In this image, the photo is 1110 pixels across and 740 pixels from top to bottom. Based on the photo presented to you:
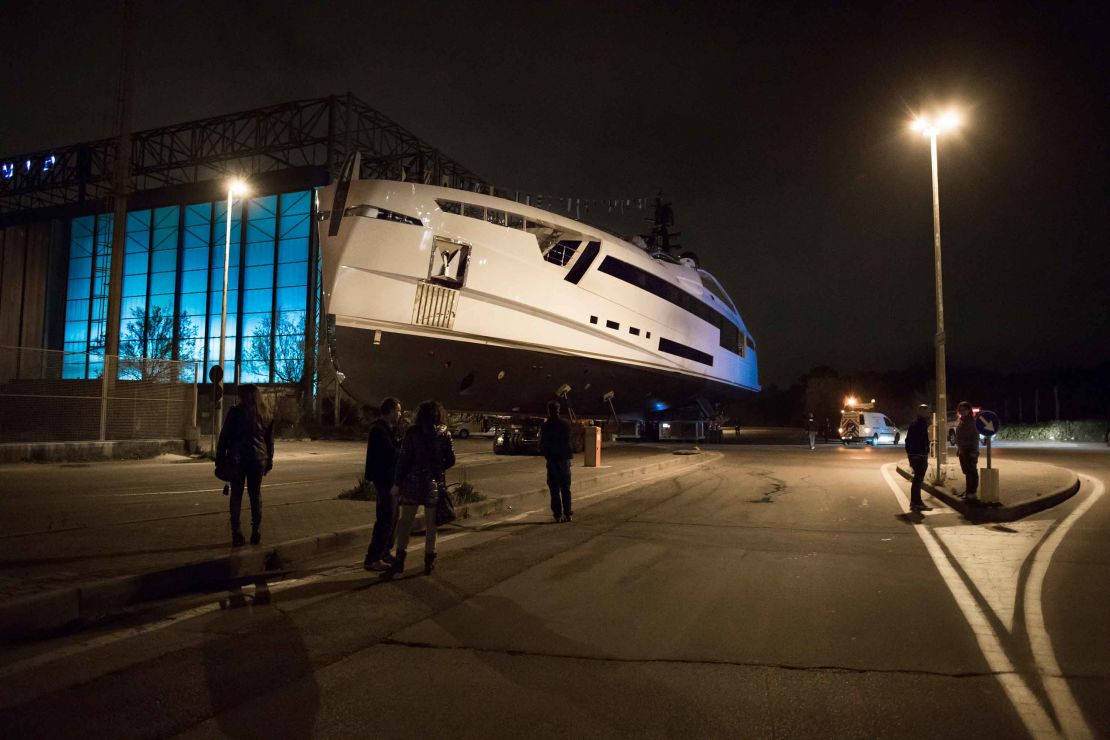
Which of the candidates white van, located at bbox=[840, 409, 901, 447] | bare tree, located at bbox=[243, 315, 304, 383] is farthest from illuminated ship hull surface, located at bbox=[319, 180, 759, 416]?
bare tree, located at bbox=[243, 315, 304, 383]

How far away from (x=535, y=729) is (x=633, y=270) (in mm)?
31770

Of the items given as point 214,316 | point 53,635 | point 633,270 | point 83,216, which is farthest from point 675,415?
point 83,216

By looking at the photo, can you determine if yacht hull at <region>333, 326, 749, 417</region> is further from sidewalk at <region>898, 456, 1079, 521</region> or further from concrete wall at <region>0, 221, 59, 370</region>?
concrete wall at <region>0, 221, 59, 370</region>

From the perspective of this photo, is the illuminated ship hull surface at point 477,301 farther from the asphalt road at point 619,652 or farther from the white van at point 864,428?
the asphalt road at point 619,652

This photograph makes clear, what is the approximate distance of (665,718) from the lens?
3.49 metres

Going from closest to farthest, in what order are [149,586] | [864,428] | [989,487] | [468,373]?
[149,586], [989,487], [468,373], [864,428]

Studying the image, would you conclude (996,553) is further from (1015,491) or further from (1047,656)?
(1015,491)

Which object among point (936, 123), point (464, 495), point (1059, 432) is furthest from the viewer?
point (1059, 432)

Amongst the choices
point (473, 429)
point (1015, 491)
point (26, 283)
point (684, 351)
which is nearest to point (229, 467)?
point (1015, 491)

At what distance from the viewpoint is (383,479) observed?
6.93 metres

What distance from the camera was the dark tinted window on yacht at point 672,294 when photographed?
1303 inches

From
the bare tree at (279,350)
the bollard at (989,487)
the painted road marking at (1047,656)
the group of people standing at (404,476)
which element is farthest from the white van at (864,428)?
the group of people standing at (404,476)

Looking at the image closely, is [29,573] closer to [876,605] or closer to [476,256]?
[876,605]

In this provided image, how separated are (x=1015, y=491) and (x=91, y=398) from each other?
22.6m
